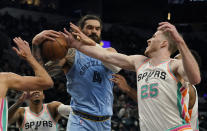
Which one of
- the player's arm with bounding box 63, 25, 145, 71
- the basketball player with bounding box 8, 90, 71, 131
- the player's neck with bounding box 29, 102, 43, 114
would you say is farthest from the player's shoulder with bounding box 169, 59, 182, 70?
the player's neck with bounding box 29, 102, 43, 114

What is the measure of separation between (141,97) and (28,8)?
14.6 m

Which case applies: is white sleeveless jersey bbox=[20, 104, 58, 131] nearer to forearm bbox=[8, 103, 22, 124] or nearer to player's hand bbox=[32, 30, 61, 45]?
forearm bbox=[8, 103, 22, 124]

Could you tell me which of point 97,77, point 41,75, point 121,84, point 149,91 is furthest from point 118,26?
point 41,75

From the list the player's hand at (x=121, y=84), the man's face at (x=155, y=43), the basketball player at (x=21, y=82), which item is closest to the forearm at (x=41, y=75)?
the basketball player at (x=21, y=82)

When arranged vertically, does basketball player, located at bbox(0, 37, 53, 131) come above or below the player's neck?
above

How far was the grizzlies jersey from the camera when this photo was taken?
4.06 meters

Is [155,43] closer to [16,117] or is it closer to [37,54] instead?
[37,54]

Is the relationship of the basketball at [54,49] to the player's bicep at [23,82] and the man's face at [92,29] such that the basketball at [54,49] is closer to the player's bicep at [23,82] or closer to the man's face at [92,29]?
the player's bicep at [23,82]

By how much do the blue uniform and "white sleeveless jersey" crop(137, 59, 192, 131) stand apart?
91 cm

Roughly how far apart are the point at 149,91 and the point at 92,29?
135 centimetres

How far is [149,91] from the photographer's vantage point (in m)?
3.27

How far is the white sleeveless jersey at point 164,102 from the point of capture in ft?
10.4

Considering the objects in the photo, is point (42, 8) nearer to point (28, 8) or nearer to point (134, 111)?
point (28, 8)

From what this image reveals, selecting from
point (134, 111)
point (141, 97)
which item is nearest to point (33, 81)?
point (141, 97)
